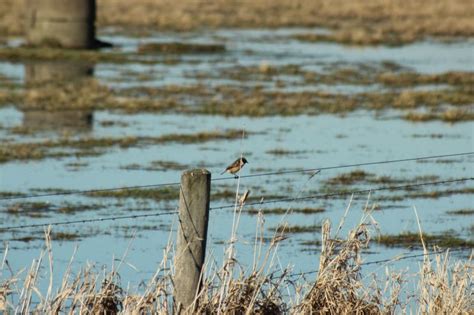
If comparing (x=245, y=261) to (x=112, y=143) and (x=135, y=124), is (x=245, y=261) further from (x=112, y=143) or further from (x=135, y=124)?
(x=135, y=124)

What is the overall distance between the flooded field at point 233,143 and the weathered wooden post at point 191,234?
55 cm

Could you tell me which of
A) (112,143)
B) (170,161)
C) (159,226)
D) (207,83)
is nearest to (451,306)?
(159,226)

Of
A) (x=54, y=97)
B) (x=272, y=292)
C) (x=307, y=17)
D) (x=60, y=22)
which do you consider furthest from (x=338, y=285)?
(x=307, y=17)

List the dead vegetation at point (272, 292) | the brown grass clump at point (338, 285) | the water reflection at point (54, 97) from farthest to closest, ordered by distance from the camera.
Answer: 1. the water reflection at point (54, 97)
2. the brown grass clump at point (338, 285)
3. the dead vegetation at point (272, 292)

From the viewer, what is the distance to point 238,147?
83.6 feet

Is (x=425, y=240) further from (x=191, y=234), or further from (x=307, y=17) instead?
(x=307, y=17)

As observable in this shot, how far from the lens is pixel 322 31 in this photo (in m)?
61.0

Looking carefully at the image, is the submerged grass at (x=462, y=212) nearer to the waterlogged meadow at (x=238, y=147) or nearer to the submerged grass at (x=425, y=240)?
the waterlogged meadow at (x=238, y=147)

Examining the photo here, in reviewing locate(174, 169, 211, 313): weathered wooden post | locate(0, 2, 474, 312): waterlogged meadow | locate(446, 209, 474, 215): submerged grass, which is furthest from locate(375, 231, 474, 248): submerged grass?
locate(174, 169, 211, 313): weathered wooden post

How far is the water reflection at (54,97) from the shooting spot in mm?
28875

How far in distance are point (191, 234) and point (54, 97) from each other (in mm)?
24942

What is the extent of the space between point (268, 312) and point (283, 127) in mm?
19518

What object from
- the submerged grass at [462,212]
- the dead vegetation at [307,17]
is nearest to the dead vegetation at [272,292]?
the submerged grass at [462,212]

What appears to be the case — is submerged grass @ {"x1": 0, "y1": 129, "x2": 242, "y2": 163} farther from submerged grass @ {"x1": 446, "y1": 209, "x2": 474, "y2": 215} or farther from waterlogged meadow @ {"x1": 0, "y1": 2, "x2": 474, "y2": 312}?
submerged grass @ {"x1": 446, "y1": 209, "x2": 474, "y2": 215}
